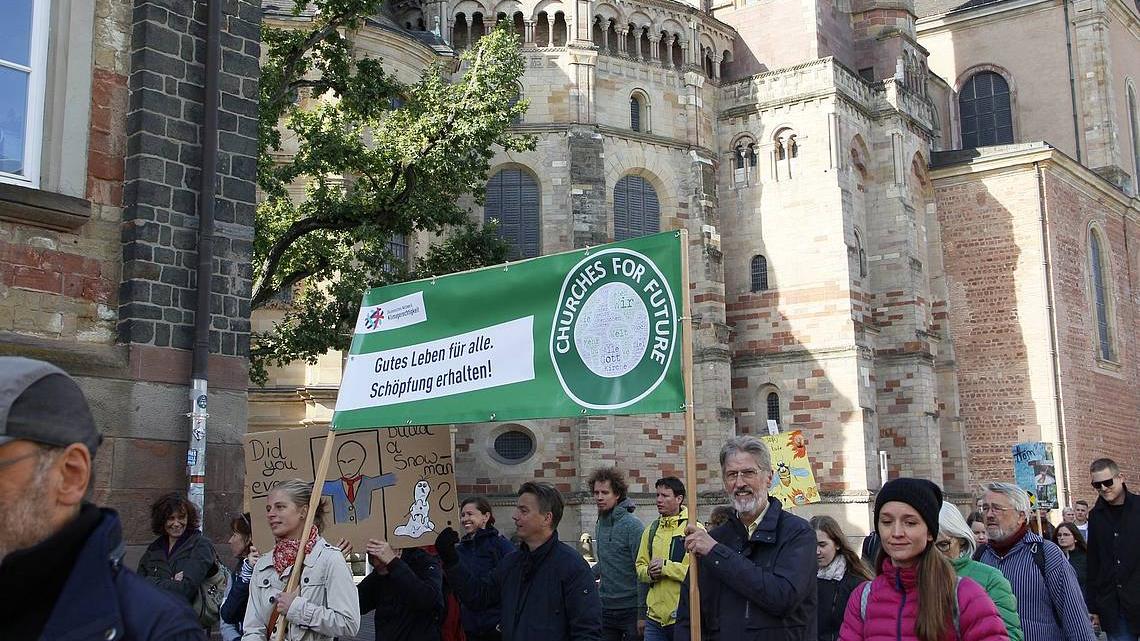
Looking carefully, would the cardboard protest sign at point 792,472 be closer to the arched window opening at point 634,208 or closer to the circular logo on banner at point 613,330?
the circular logo on banner at point 613,330

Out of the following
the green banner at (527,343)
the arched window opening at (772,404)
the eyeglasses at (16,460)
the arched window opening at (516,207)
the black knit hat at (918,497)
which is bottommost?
the black knit hat at (918,497)

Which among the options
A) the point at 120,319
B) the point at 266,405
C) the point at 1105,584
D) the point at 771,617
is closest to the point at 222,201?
the point at 120,319

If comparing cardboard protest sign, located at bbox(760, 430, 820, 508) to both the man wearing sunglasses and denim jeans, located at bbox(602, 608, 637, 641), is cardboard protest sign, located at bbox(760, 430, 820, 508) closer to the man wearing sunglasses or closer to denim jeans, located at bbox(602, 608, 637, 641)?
denim jeans, located at bbox(602, 608, 637, 641)

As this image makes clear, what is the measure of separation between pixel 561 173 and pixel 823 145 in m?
7.42

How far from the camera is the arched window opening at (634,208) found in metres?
30.0

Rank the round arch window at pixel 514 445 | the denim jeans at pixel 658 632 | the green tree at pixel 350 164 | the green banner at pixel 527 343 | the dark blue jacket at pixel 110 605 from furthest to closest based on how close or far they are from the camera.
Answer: the round arch window at pixel 514 445 → the green tree at pixel 350 164 → the denim jeans at pixel 658 632 → the green banner at pixel 527 343 → the dark blue jacket at pixel 110 605

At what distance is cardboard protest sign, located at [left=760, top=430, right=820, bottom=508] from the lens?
15.5 metres

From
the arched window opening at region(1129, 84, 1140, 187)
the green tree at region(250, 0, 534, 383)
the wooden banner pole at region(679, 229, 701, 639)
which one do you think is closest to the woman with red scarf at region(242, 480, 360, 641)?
the wooden banner pole at region(679, 229, 701, 639)

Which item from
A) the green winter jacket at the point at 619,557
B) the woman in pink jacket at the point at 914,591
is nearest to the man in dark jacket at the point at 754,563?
the woman in pink jacket at the point at 914,591

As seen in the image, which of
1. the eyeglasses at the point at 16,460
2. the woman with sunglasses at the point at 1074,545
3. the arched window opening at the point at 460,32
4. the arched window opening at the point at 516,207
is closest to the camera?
the eyeglasses at the point at 16,460

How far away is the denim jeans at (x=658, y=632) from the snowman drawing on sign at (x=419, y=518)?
1760 mm

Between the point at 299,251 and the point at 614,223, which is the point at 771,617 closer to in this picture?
the point at 299,251

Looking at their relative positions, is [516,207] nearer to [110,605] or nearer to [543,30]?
[543,30]

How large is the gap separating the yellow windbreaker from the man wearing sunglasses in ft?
9.22
